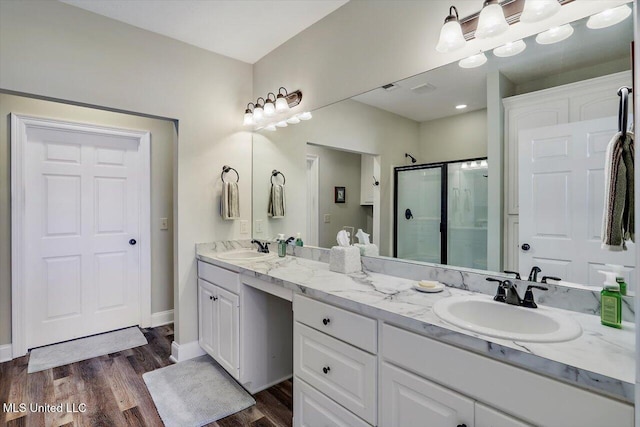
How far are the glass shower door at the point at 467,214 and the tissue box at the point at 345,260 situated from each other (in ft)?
1.72

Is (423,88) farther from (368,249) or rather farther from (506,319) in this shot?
(506,319)

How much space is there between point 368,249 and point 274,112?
1358mm

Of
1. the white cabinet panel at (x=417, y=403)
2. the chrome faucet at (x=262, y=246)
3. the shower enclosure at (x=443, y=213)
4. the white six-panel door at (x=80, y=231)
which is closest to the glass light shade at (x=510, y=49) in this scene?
the shower enclosure at (x=443, y=213)

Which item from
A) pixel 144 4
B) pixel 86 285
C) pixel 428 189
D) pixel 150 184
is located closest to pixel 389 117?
pixel 428 189

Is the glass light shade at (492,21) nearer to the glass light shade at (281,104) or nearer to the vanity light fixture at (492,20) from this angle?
the vanity light fixture at (492,20)

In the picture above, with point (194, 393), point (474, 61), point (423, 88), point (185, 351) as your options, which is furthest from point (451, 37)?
point (185, 351)

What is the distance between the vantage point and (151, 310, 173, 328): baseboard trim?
A: 10.8 feet

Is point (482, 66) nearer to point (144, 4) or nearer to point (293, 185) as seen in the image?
point (293, 185)

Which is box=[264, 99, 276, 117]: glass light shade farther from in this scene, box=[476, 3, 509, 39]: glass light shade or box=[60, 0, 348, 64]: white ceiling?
box=[476, 3, 509, 39]: glass light shade

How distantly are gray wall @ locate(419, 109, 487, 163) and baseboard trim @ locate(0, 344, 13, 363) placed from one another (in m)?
3.41

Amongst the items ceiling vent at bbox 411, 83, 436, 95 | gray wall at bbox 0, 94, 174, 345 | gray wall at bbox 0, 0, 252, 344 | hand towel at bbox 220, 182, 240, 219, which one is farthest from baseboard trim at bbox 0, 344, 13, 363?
ceiling vent at bbox 411, 83, 436, 95

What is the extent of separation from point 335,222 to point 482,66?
123cm

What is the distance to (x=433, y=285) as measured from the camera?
146cm

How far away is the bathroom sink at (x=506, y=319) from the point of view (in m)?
0.95
